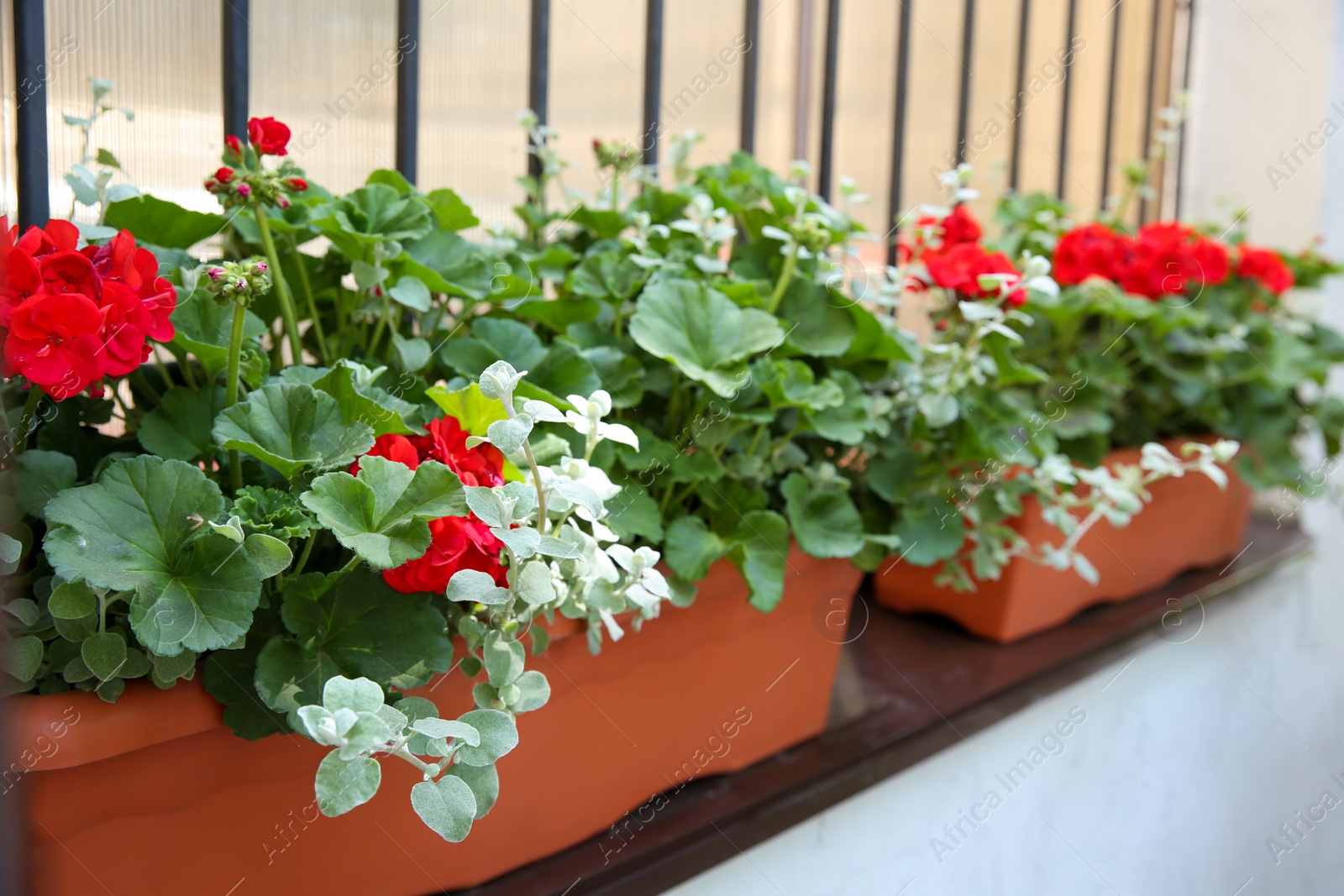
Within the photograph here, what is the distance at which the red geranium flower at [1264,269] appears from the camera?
1.42 metres

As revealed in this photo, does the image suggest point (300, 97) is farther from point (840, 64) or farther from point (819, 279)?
point (840, 64)

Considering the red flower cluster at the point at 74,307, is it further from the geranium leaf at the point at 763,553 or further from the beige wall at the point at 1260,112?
the beige wall at the point at 1260,112

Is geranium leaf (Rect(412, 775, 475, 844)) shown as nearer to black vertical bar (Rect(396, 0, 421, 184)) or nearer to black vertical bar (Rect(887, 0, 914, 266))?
black vertical bar (Rect(396, 0, 421, 184))

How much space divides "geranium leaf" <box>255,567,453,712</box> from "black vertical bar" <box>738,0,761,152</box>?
767 millimetres

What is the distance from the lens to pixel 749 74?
1134 mm

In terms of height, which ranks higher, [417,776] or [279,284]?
[279,284]

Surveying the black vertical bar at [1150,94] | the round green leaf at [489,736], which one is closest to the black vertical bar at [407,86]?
the round green leaf at [489,736]

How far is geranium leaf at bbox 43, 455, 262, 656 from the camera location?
1.47 feet

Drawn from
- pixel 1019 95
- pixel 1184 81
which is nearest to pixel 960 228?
pixel 1019 95

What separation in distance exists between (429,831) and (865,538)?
0.39 meters

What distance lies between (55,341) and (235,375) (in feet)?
0.30

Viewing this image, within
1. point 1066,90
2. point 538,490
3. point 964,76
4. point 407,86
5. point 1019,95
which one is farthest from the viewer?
point 1066,90

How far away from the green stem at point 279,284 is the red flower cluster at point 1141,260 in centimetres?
95

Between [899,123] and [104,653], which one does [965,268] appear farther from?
[104,653]
